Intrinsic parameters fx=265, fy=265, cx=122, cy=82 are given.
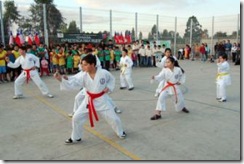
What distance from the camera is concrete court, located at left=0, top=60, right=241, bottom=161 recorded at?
3.65 meters

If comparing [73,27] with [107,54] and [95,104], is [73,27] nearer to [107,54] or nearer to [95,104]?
[107,54]

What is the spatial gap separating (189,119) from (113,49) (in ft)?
31.0

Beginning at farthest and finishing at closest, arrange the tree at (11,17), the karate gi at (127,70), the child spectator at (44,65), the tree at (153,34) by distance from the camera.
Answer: the tree at (153,34) < the tree at (11,17) < the child spectator at (44,65) < the karate gi at (127,70)

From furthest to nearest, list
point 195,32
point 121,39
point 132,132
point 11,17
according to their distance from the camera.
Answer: point 195,32 → point 121,39 → point 11,17 → point 132,132

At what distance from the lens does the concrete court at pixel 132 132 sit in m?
3.65

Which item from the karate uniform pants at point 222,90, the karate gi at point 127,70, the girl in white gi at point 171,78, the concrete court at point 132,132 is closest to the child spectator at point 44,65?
the concrete court at point 132,132

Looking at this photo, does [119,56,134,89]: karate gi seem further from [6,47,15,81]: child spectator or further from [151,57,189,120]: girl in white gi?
[6,47,15,81]: child spectator

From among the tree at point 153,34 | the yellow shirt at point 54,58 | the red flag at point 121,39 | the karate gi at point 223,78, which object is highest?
the tree at point 153,34

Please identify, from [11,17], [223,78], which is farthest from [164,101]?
[11,17]

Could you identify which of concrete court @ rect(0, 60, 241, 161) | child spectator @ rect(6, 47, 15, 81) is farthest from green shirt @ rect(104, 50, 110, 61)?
concrete court @ rect(0, 60, 241, 161)

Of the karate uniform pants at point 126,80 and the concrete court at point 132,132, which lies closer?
the concrete court at point 132,132

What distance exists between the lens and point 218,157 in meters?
3.30

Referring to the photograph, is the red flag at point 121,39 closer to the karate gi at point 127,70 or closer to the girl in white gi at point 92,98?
the karate gi at point 127,70

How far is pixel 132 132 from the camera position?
466 cm
